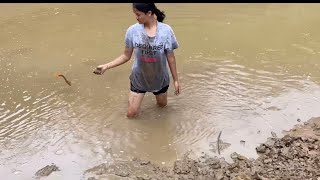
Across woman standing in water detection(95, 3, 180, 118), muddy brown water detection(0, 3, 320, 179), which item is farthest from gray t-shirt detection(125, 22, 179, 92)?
muddy brown water detection(0, 3, 320, 179)

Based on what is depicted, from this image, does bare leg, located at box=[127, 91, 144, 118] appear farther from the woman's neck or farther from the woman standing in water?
the woman's neck

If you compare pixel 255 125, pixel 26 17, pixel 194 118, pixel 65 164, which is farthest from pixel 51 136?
pixel 26 17

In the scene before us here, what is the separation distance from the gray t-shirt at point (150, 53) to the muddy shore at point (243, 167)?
1.04 metres

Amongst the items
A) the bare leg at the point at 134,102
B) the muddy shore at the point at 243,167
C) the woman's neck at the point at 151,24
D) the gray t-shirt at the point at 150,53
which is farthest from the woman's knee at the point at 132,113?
the woman's neck at the point at 151,24

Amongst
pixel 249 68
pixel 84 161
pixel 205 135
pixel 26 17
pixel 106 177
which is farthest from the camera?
pixel 26 17

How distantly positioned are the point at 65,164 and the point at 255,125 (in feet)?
7.38

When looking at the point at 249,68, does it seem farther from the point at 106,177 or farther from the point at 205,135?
the point at 106,177

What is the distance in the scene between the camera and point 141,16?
16.2 feet

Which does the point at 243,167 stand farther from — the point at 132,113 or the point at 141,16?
the point at 141,16

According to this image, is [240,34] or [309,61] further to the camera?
[240,34]

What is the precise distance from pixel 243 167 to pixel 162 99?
1.63 meters

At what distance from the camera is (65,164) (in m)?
4.71

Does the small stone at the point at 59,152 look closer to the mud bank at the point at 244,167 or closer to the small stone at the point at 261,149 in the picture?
the mud bank at the point at 244,167

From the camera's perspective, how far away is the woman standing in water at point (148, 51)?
505 centimetres
